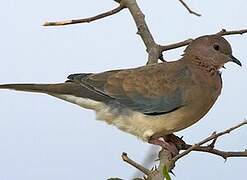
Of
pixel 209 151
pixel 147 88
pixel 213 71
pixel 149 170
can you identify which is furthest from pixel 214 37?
pixel 149 170

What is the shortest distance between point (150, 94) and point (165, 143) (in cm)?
44

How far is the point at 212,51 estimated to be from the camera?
310 centimetres

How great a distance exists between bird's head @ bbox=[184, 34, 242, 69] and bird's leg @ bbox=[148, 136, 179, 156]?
1.75 feet

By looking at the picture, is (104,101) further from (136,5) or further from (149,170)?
(149,170)

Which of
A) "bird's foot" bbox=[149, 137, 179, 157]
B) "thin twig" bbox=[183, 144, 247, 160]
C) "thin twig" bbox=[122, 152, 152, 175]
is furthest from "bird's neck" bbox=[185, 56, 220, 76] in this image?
"thin twig" bbox=[122, 152, 152, 175]

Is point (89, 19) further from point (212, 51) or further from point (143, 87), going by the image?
point (212, 51)

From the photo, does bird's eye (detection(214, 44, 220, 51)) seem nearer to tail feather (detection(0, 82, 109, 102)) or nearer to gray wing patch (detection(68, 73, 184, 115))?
gray wing patch (detection(68, 73, 184, 115))

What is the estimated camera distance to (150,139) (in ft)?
9.29

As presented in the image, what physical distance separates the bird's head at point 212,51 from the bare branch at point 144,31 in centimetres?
34

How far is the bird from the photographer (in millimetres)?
2850

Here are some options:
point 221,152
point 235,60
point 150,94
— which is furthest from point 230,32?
point 221,152

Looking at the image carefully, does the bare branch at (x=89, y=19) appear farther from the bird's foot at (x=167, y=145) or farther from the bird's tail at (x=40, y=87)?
the bird's foot at (x=167, y=145)

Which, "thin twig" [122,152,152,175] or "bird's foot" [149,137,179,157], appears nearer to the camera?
"thin twig" [122,152,152,175]

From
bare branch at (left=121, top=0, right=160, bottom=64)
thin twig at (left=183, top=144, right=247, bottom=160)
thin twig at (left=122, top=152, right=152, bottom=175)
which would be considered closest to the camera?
thin twig at (left=122, top=152, right=152, bottom=175)
